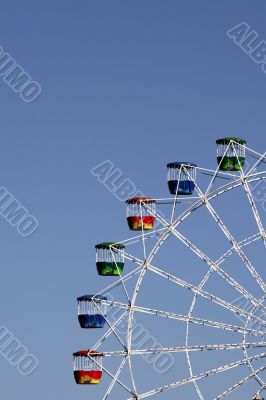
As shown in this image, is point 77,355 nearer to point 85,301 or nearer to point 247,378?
point 85,301

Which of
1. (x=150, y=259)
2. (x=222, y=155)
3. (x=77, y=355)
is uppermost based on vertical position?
(x=222, y=155)

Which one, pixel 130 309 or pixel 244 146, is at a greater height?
pixel 244 146

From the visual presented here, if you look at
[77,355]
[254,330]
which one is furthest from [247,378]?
[77,355]

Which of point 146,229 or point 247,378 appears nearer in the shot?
point 247,378

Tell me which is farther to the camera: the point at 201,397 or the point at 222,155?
the point at 222,155

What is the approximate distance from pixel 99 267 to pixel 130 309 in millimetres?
5891

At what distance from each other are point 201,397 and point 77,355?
889 centimetres

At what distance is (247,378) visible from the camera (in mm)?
88625

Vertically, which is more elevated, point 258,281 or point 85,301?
point 258,281

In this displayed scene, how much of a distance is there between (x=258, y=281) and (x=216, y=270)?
223 cm

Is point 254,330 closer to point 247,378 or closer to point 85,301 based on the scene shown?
point 247,378

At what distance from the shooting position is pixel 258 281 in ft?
295

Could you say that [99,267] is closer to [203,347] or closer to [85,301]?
[85,301]

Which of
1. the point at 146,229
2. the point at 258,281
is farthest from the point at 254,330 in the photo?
the point at 146,229
